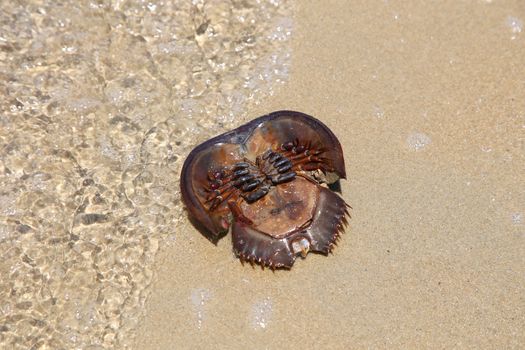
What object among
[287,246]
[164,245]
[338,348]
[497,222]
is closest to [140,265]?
[164,245]

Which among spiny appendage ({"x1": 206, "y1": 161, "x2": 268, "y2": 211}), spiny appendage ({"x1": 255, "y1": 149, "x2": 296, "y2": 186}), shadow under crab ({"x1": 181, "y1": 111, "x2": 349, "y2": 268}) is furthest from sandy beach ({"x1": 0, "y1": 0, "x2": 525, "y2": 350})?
spiny appendage ({"x1": 255, "y1": 149, "x2": 296, "y2": 186})

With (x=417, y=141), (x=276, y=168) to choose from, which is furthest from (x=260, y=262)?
(x=417, y=141)

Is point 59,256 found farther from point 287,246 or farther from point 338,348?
point 338,348

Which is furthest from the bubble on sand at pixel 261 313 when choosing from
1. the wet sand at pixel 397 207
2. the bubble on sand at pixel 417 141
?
the bubble on sand at pixel 417 141

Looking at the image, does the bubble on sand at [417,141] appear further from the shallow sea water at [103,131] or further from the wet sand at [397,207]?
the shallow sea water at [103,131]

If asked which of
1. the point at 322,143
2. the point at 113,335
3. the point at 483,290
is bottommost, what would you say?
the point at 113,335

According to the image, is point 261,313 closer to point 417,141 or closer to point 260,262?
point 260,262

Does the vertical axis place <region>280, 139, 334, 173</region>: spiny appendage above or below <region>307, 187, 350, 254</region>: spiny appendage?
above

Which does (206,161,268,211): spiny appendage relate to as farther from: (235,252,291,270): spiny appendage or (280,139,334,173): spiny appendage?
(235,252,291,270): spiny appendage
